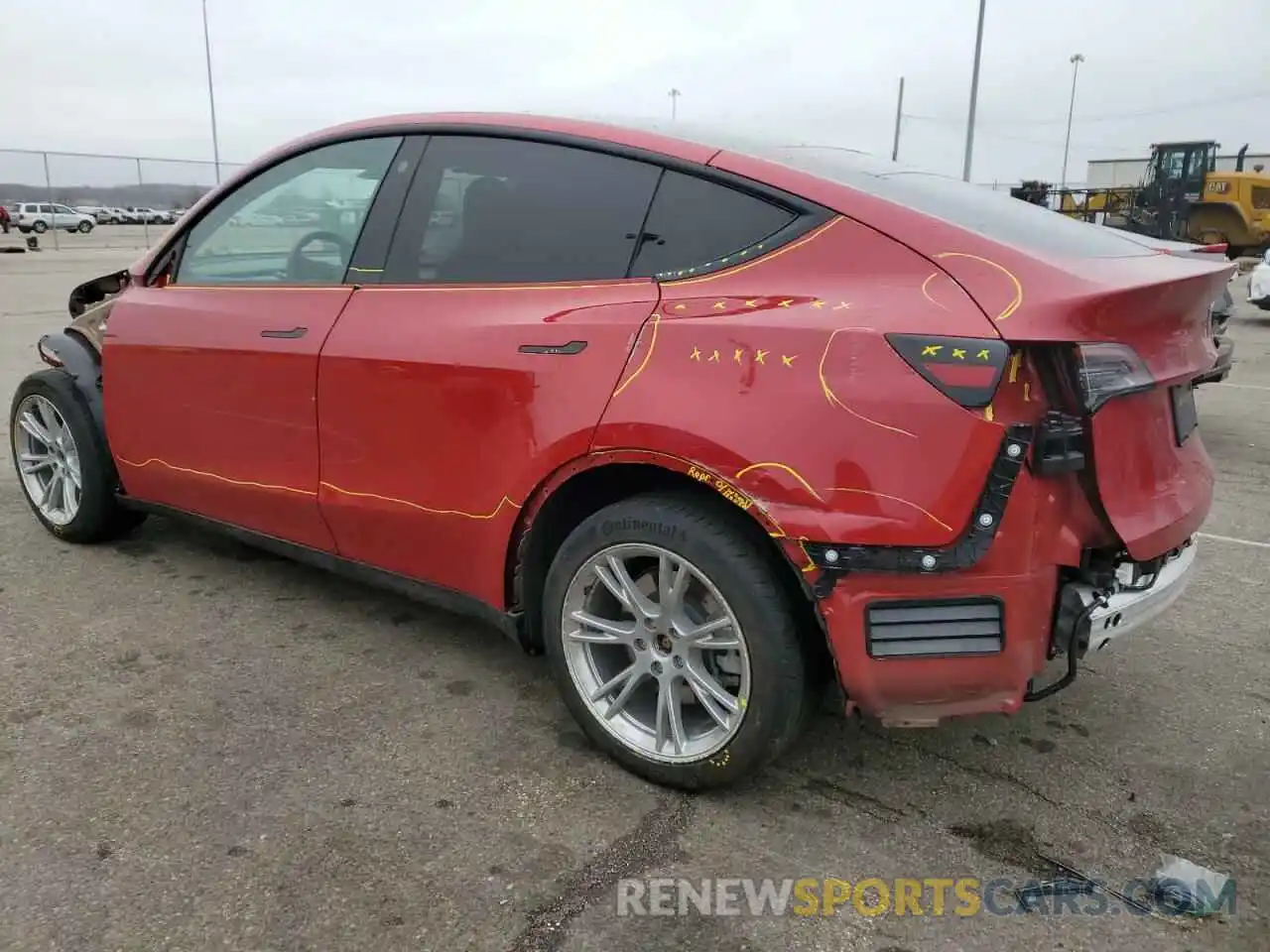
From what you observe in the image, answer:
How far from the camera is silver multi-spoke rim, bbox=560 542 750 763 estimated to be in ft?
7.97

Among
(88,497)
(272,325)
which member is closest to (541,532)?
(272,325)

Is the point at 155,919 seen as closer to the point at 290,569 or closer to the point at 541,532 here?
the point at 541,532

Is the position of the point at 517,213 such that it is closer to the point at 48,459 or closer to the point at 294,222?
the point at 294,222

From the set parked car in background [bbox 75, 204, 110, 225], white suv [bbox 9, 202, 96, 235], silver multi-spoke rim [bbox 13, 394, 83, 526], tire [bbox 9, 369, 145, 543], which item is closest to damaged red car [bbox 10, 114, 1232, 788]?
tire [bbox 9, 369, 145, 543]

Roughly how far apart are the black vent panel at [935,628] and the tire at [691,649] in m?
0.21

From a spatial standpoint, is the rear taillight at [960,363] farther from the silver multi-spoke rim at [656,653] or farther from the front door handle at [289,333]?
the front door handle at [289,333]

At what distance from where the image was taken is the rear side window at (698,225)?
2.38 meters

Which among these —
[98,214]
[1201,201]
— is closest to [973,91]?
A: [1201,201]

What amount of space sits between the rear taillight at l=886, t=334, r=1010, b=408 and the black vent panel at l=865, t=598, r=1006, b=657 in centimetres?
44

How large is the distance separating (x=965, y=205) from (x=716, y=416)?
86 cm

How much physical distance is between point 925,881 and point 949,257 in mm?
1389

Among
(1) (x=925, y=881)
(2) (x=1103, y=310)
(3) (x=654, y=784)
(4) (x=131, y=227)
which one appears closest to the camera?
(2) (x=1103, y=310)

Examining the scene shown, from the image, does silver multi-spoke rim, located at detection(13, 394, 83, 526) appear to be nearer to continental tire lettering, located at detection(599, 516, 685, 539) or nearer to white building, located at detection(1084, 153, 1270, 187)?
continental tire lettering, located at detection(599, 516, 685, 539)

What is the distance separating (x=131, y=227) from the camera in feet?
138
